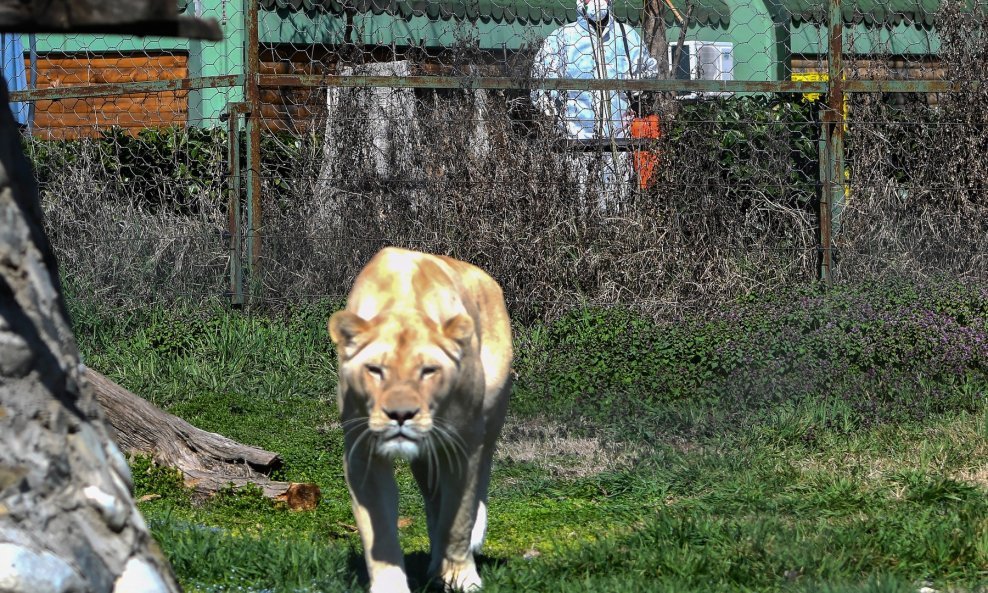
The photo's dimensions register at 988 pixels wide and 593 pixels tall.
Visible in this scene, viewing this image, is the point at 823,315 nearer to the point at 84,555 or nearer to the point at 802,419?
the point at 802,419

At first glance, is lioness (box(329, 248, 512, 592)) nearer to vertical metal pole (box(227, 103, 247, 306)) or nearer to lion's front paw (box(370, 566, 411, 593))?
lion's front paw (box(370, 566, 411, 593))

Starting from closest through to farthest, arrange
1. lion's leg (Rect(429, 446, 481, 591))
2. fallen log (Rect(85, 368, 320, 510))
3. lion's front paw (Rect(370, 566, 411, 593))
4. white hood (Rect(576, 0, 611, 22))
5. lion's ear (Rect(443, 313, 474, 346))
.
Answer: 1. lion's ear (Rect(443, 313, 474, 346))
2. lion's front paw (Rect(370, 566, 411, 593))
3. lion's leg (Rect(429, 446, 481, 591))
4. fallen log (Rect(85, 368, 320, 510))
5. white hood (Rect(576, 0, 611, 22))

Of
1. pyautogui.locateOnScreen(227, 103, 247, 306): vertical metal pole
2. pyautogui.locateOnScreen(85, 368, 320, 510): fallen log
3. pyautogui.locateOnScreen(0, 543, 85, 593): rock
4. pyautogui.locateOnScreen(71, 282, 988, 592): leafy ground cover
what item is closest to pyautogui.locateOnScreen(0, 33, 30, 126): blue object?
pyautogui.locateOnScreen(227, 103, 247, 306): vertical metal pole

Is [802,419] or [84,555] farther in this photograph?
[802,419]

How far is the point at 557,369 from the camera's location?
337 inches

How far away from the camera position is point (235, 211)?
9.30m

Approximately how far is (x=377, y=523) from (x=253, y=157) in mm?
5623

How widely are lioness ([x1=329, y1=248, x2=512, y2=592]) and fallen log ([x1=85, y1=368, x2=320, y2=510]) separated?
1763mm

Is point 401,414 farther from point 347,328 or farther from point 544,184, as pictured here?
point 544,184

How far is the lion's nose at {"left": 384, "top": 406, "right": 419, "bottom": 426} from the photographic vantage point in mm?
3742

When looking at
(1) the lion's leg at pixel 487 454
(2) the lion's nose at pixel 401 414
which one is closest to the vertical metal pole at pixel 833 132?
(1) the lion's leg at pixel 487 454

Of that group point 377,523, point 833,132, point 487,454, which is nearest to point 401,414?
point 377,523

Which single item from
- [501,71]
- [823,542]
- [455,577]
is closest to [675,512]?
[823,542]

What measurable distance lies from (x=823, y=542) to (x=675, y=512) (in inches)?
32.5
